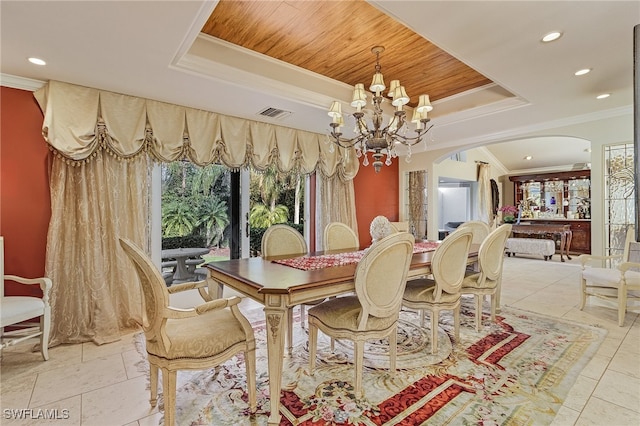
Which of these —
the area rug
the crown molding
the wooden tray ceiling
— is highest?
the wooden tray ceiling

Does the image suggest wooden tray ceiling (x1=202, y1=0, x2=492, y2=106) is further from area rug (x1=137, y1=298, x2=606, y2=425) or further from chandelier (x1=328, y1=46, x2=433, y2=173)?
area rug (x1=137, y1=298, x2=606, y2=425)

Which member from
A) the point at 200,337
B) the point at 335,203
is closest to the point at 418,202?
the point at 335,203

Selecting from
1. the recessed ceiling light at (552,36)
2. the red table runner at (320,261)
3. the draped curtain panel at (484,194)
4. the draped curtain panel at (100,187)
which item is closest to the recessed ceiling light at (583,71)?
the recessed ceiling light at (552,36)

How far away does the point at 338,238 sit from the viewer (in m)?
3.49

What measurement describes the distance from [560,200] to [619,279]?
6828 millimetres

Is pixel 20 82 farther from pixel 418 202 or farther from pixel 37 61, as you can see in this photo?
pixel 418 202

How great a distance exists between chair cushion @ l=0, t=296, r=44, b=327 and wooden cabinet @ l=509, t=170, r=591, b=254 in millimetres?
10302

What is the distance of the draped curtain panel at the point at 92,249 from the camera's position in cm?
268

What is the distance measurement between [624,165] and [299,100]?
13.1 ft

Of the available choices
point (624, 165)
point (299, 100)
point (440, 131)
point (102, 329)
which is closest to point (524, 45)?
point (299, 100)

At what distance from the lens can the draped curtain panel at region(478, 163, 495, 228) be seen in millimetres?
8625

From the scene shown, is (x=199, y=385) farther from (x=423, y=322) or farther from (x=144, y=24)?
(x=144, y=24)

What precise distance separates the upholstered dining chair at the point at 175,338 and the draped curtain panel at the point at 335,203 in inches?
116

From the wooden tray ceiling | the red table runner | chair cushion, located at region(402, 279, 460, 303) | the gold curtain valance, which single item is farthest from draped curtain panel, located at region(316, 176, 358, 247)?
chair cushion, located at region(402, 279, 460, 303)
